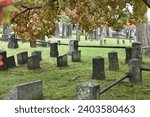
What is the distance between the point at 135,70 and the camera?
1151 cm

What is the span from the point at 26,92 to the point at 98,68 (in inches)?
211

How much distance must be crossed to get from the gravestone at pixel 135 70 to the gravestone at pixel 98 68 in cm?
99

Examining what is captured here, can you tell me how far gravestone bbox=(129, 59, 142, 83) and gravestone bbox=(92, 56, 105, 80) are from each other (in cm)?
99

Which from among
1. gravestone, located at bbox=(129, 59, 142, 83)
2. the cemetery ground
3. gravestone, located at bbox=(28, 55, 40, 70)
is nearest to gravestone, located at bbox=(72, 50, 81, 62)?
the cemetery ground

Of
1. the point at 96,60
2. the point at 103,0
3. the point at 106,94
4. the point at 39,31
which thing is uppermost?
the point at 103,0

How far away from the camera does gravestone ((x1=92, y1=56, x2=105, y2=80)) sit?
1200 cm

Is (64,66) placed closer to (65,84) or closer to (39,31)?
(39,31)

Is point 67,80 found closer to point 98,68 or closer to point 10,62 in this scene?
point 98,68

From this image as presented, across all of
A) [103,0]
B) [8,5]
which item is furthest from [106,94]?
[8,5]

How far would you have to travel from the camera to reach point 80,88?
636cm

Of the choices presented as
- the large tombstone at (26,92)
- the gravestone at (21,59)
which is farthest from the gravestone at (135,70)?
the gravestone at (21,59)

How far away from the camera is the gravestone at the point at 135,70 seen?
37.3 ft

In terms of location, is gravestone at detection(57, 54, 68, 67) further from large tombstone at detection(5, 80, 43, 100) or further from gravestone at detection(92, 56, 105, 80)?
large tombstone at detection(5, 80, 43, 100)

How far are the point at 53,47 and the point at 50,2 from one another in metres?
8.77
